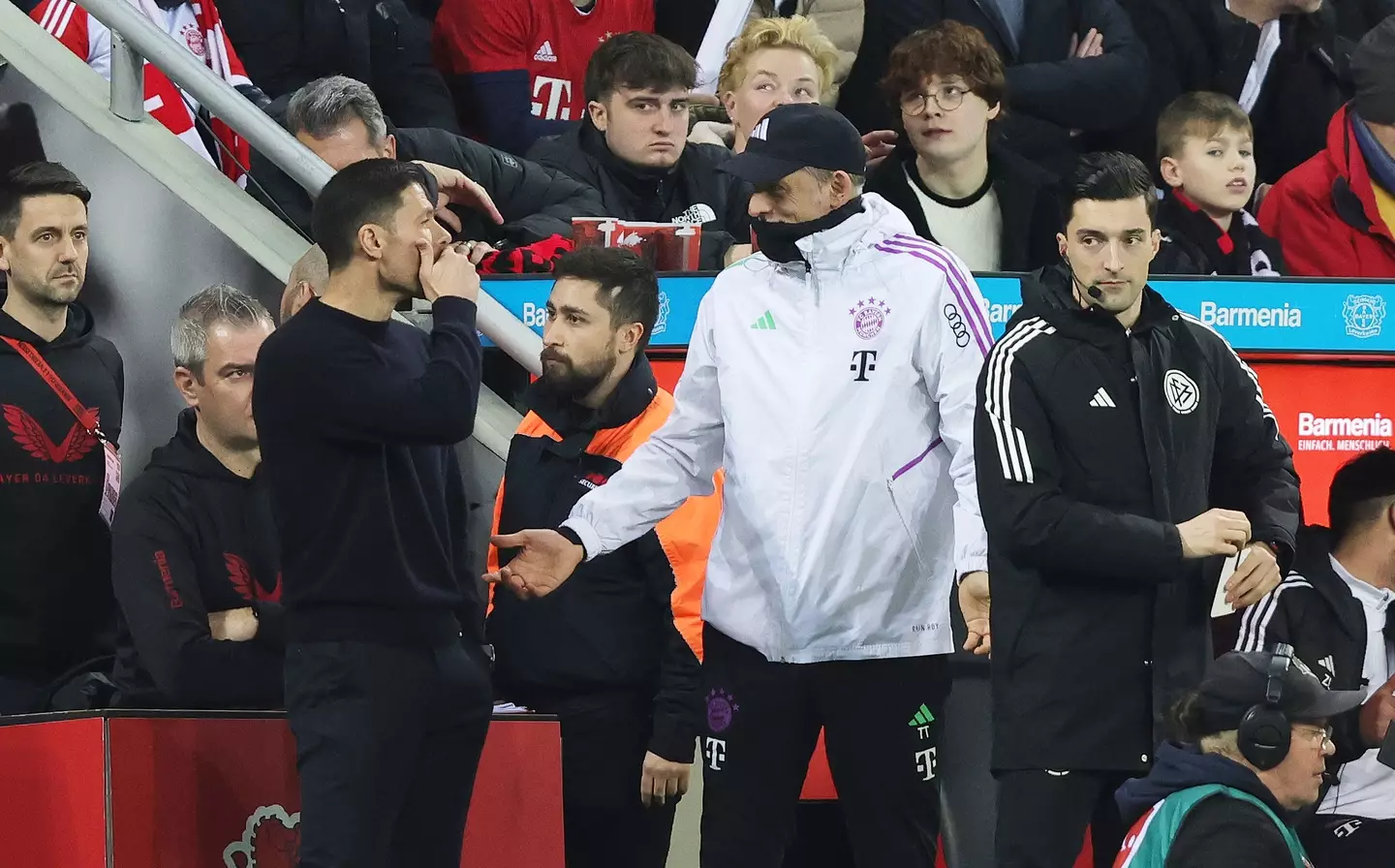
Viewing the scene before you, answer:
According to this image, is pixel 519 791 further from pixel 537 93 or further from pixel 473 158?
pixel 537 93

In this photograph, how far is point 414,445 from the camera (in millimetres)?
4453

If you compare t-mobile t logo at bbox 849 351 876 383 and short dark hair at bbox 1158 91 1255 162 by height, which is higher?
short dark hair at bbox 1158 91 1255 162

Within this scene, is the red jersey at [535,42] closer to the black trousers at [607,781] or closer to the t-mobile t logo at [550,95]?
the t-mobile t logo at [550,95]

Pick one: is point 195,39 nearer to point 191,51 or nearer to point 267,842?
point 191,51

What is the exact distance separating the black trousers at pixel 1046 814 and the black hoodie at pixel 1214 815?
1.40 feet

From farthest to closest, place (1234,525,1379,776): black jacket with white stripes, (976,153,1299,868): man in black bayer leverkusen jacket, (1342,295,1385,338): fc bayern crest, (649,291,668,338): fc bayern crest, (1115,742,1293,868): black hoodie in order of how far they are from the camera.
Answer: (1342,295,1385,338): fc bayern crest < (649,291,668,338): fc bayern crest < (1234,525,1379,776): black jacket with white stripes < (976,153,1299,868): man in black bayer leverkusen jacket < (1115,742,1293,868): black hoodie

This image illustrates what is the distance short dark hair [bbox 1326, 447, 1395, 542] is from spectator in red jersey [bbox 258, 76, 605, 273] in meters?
2.41

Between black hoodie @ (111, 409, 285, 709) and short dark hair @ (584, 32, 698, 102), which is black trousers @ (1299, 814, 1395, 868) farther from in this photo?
short dark hair @ (584, 32, 698, 102)

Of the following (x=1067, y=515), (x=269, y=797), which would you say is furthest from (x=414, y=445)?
(x=1067, y=515)

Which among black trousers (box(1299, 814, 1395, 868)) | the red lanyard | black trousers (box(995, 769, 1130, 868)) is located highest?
the red lanyard

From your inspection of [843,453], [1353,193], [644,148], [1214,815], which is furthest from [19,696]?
[1353,193]

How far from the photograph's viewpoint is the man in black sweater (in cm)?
430

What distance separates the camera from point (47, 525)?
564 cm

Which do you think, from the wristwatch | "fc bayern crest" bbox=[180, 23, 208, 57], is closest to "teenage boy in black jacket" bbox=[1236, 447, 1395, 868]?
the wristwatch
